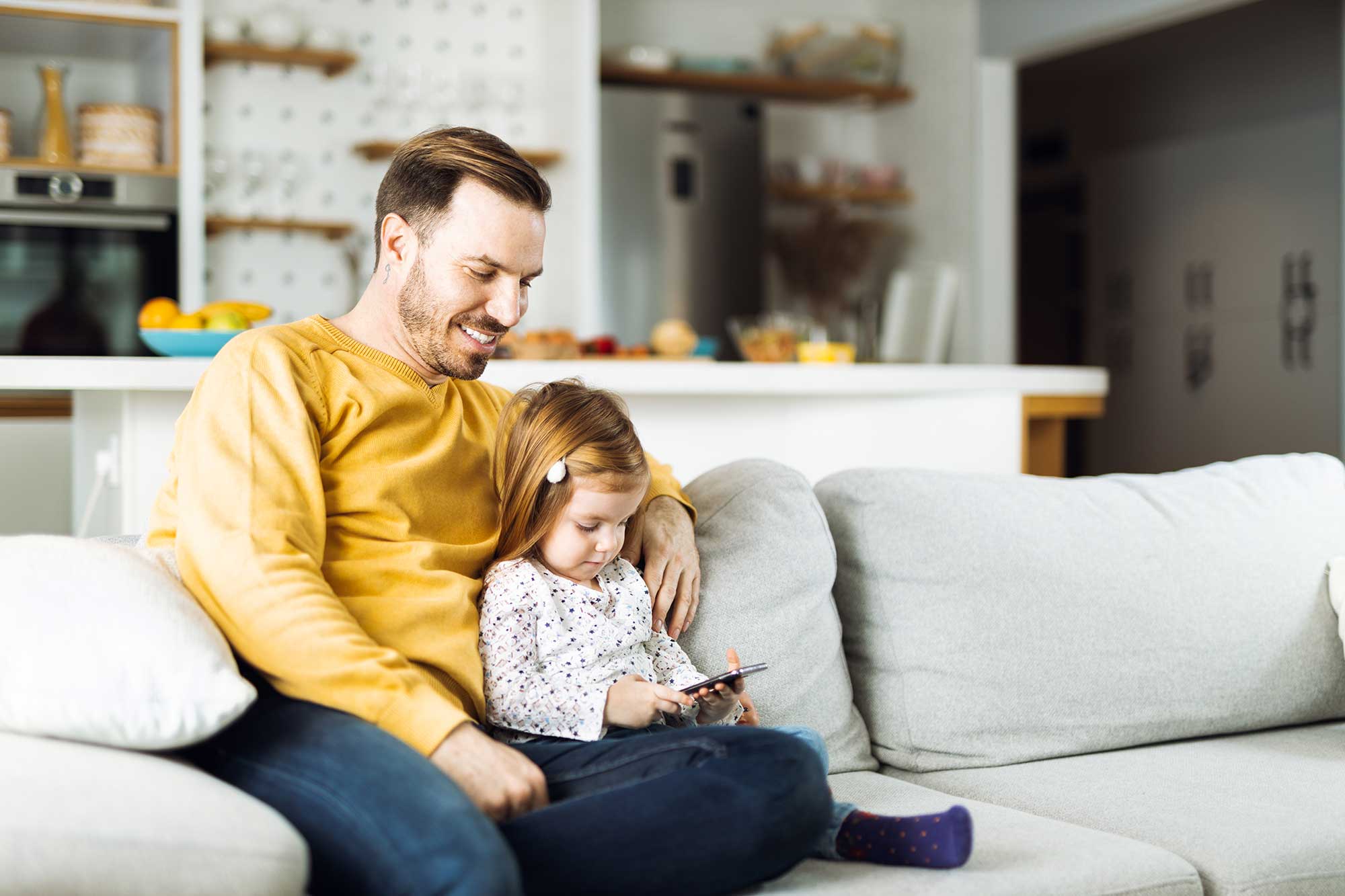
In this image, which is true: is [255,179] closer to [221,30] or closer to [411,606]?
[221,30]

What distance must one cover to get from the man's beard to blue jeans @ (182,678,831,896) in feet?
Answer: 1.42

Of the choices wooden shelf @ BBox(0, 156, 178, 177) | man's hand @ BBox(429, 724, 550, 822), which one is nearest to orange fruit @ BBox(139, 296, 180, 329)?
man's hand @ BBox(429, 724, 550, 822)

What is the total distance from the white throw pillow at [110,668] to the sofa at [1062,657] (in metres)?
0.61

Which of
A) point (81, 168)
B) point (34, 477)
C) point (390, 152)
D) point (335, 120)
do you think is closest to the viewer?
point (34, 477)

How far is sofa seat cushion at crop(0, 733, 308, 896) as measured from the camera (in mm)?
1112

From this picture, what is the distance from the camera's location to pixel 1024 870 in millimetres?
1482

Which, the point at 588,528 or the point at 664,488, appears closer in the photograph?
the point at 588,528

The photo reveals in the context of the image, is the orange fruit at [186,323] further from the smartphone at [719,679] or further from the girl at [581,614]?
the smartphone at [719,679]

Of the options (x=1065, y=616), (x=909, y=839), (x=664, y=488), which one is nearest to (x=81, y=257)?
(x=664, y=488)

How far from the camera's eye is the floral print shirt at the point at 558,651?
156 cm

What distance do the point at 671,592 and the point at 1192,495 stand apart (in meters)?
0.97

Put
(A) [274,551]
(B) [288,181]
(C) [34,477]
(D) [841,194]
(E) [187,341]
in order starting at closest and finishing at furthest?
(A) [274,551] → (E) [187,341] → (C) [34,477] → (B) [288,181] → (D) [841,194]

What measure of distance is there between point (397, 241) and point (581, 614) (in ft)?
1.58

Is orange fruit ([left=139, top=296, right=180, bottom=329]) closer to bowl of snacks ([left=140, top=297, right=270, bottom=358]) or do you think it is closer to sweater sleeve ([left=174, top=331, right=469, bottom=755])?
bowl of snacks ([left=140, top=297, right=270, bottom=358])
